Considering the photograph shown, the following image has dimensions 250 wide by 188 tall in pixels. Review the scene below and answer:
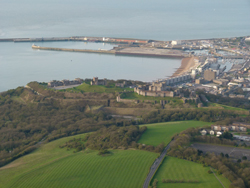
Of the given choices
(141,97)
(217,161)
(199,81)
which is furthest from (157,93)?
(217,161)

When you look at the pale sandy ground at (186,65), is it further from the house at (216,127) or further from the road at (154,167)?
the road at (154,167)

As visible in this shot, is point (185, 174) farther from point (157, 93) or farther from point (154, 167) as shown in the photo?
point (157, 93)

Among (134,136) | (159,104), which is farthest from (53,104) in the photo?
(134,136)

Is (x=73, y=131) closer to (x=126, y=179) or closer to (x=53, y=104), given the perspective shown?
(x=53, y=104)

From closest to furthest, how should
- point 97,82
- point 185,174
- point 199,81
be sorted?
point 185,174
point 97,82
point 199,81

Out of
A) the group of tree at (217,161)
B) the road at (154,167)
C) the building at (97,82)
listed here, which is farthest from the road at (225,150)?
the building at (97,82)

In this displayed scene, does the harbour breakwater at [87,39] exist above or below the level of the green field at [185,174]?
below
